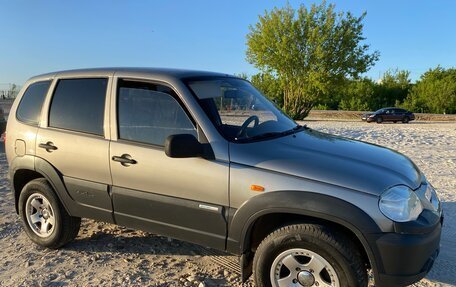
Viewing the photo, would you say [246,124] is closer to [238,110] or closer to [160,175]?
[238,110]

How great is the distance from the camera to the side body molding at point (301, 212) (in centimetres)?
270

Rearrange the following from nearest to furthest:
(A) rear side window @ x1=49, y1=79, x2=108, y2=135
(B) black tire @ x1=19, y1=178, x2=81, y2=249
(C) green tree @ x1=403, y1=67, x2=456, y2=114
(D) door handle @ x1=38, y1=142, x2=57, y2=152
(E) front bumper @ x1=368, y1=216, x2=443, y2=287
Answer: (E) front bumper @ x1=368, y1=216, x2=443, y2=287, (A) rear side window @ x1=49, y1=79, x2=108, y2=135, (D) door handle @ x1=38, y1=142, x2=57, y2=152, (B) black tire @ x1=19, y1=178, x2=81, y2=249, (C) green tree @ x1=403, y1=67, x2=456, y2=114

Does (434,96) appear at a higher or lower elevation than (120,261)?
higher

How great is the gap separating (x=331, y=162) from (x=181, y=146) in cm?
114

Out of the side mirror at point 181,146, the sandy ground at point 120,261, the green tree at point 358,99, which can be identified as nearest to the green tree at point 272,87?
the green tree at point 358,99

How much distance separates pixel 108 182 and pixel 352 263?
2.23 meters

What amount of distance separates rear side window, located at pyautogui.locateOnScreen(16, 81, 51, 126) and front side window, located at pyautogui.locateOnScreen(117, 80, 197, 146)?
1.14m

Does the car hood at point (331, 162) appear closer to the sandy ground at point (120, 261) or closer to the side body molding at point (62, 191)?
the sandy ground at point (120, 261)

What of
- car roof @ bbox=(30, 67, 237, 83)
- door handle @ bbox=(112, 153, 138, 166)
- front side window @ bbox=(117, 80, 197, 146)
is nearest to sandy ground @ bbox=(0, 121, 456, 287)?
door handle @ bbox=(112, 153, 138, 166)

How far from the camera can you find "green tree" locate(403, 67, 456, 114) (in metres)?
53.5

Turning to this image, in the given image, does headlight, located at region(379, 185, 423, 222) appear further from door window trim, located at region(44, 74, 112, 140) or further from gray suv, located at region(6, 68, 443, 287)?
door window trim, located at region(44, 74, 112, 140)

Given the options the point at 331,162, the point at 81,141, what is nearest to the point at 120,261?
the point at 81,141

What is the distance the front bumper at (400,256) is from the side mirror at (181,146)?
1.43 m

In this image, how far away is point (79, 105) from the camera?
13.1ft
